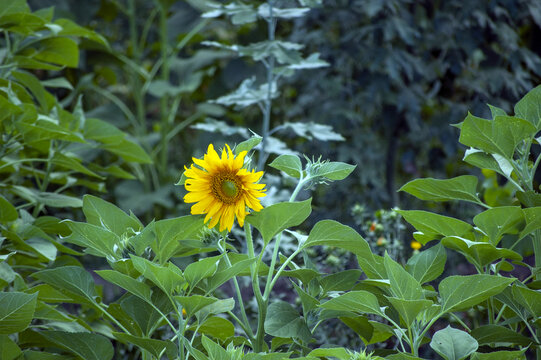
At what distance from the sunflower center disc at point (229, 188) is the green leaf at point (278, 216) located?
0.04 m

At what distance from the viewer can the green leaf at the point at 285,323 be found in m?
0.70

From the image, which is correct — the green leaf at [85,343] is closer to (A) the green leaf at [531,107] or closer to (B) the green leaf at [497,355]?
(B) the green leaf at [497,355]

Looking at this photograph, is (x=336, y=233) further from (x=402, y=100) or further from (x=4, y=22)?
(x=402, y=100)

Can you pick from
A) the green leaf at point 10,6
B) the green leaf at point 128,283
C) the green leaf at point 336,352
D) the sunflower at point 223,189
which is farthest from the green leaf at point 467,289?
the green leaf at point 10,6

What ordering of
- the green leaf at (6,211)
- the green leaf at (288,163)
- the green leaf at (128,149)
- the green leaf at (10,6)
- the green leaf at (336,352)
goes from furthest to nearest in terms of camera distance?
1. the green leaf at (128,149)
2. the green leaf at (10,6)
3. the green leaf at (6,211)
4. the green leaf at (288,163)
5. the green leaf at (336,352)

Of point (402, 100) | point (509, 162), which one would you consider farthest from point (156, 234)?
point (402, 100)

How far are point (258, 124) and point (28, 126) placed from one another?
4.62 ft

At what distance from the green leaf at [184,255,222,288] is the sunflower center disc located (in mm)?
74

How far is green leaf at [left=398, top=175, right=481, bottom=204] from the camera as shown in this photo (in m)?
0.78

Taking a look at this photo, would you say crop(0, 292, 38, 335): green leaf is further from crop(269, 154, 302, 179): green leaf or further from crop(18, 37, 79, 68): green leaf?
crop(18, 37, 79, 68): green leaf

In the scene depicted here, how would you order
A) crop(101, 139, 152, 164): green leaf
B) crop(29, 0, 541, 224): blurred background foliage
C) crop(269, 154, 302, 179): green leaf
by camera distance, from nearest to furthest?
crop(269, 154, 302, 179): green leaf
crop(101, 139, 152, 164): green leaf
crop(29, 0, 541, 224): blurred background foliage

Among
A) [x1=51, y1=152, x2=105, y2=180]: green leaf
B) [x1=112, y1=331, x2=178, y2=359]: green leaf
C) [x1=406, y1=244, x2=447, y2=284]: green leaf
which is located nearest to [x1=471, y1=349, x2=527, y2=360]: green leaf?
[x1=406, y1=244, x2=447, y2=284]: green leaf

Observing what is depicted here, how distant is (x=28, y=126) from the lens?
0.93m

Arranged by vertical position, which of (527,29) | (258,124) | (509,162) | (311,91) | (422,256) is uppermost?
(509,162)
